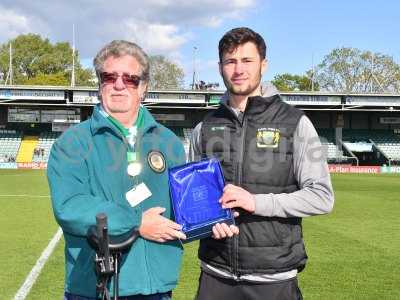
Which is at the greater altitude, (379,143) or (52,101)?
(52,101)

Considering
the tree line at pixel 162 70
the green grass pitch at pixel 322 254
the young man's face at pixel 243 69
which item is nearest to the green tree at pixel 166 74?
the tree line at pixel 162 70

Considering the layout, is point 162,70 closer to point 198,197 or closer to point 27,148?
point 27,148

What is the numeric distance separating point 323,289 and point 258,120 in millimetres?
3990

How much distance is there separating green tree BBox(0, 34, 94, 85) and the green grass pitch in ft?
222

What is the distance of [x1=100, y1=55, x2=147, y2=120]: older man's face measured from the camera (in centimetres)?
266

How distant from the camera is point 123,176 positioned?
2611 millimetres

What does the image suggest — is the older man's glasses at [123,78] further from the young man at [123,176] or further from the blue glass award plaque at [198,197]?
the blue glass award plaque at [198,197]

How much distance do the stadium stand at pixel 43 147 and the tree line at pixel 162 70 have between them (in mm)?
25372

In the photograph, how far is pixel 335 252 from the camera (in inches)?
347

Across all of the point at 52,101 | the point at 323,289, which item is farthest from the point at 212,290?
the point at 52,101

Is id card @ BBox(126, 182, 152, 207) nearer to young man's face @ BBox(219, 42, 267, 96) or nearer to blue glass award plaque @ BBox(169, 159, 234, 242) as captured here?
blue glass award plaque @ BBox(169, 159, 234, 242)

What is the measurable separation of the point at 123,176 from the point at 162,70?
259ft

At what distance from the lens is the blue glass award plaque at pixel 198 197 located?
268 centimetres

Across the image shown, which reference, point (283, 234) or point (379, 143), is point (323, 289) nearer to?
point (283, 234)
